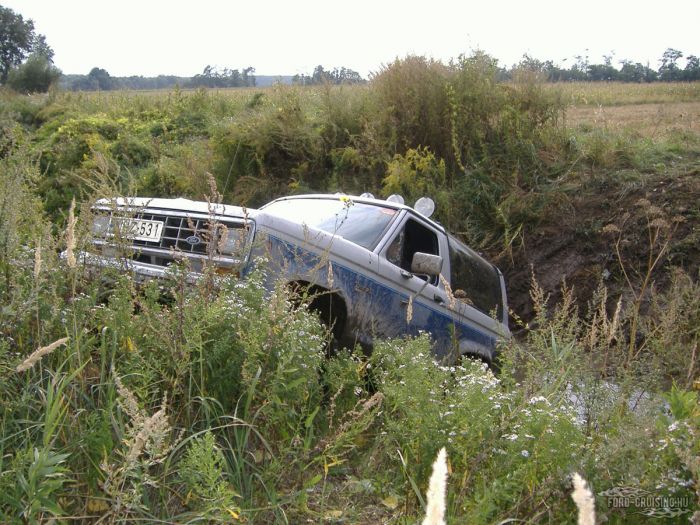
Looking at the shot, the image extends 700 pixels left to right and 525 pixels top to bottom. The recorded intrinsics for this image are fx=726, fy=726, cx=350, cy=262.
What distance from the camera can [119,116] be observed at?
68.9 ft

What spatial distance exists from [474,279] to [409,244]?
1139 mm

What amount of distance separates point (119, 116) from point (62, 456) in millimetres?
19866

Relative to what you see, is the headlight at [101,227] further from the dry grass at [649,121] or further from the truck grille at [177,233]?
the dry grass at [649,121]

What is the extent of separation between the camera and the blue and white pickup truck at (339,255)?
4289 millimetres

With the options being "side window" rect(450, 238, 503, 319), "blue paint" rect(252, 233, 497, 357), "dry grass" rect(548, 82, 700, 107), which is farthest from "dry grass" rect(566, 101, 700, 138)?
"blue paint" rect(252, 233, 497, 357)

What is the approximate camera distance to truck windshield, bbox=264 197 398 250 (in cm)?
605

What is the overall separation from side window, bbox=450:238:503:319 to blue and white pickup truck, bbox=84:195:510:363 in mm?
19

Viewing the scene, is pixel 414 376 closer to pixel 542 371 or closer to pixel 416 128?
pixel 542 371

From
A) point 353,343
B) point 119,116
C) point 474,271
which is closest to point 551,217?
point 474,271

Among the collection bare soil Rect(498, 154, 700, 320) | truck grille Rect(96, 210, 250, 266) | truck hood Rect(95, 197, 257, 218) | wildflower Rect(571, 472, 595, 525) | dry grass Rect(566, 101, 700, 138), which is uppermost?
dry grass Rect(566, 101, 700, 138)

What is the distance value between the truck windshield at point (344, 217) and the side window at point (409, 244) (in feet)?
0.53

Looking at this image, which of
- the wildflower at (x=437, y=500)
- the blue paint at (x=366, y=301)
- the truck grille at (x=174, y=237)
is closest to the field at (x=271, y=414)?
the truck grille at (x=174, y=237)

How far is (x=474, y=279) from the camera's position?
7477mm

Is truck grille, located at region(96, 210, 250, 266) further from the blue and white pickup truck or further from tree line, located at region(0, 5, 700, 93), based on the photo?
tree line, located at region(0, 5, 700, 93)
